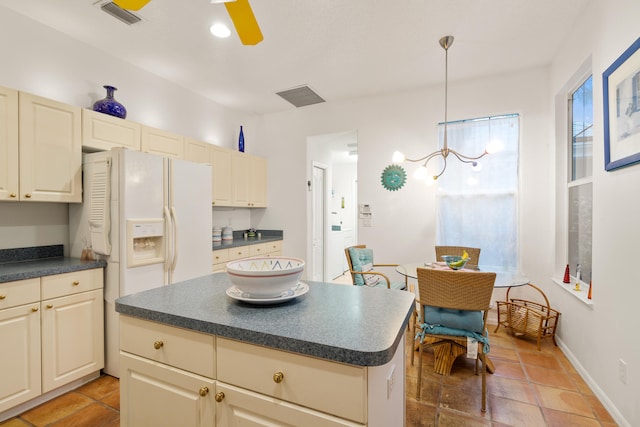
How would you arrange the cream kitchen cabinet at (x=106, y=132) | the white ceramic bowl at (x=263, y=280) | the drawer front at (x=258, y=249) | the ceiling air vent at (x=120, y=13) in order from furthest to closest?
the drawer front at (x=258, y=249) < the cream kitchen cabinet at (x=106, y=132) < the ceiling air vent at (x=120, y=13) < the white ceramic bowl at (x=263, y=280)

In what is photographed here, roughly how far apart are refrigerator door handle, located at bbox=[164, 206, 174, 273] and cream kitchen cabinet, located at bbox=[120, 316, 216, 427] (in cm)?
142

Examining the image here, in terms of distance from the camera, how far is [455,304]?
2016 millimetres

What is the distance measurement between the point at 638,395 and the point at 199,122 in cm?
450

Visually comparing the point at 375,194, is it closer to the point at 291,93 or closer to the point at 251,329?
the point at 291,93

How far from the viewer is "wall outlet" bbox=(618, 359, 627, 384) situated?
171 cm

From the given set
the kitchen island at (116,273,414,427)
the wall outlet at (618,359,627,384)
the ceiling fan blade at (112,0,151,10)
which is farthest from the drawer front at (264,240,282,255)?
the wall outlet at (618,359,627,384)

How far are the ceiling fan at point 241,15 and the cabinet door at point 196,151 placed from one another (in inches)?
83.0

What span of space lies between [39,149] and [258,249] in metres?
2.42

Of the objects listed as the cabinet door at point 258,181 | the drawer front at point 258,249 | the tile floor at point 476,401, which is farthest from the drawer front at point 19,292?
the cabinet door at point 258,181

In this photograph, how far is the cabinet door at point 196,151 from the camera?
11.0 ft

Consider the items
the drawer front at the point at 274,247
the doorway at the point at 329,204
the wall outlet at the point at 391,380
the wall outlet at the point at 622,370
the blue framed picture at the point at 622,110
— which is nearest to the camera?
the wall outlet at the point at 391,380

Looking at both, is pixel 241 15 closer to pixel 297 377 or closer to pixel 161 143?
pixel 297 377

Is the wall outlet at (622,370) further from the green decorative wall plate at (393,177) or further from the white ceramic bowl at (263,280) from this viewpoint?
the green decorative wall plate at (393,177)

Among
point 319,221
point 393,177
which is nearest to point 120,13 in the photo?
point 393,177
